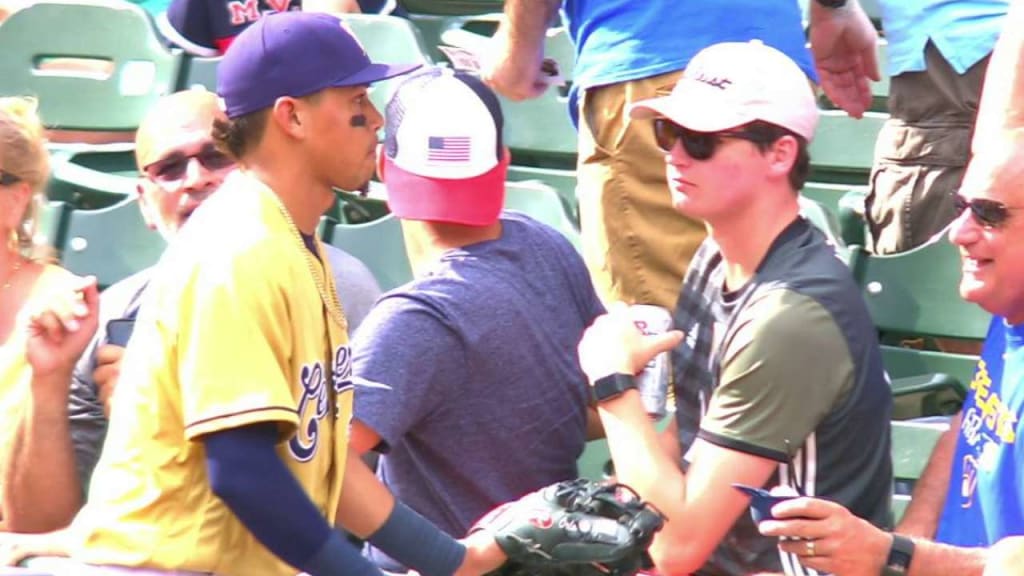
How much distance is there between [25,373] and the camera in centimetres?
388

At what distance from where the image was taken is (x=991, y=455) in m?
3.26

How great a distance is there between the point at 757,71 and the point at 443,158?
601 mm

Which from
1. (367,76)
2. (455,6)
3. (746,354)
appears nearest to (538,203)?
(746,354)

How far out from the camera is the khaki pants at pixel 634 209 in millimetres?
4273

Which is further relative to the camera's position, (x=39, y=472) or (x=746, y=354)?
(x=39, y=472)

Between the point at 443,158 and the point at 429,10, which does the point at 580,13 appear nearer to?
the point at 443,158

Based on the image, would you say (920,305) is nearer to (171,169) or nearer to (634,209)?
(634,209)

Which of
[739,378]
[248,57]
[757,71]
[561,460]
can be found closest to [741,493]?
[739,378]

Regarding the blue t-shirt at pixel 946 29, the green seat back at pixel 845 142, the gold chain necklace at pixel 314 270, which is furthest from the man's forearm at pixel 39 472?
the green seat back at pixel 845 142

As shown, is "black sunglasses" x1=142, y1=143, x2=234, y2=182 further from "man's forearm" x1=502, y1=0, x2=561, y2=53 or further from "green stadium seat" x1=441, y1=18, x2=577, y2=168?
"green stadium seat" x1=441, y1=18, x2=577, y2=168

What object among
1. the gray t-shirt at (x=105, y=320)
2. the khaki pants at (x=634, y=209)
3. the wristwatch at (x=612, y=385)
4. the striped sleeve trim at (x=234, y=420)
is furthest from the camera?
the khaki pants at (x=634, y=209)

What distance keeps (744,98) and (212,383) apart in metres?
1.27

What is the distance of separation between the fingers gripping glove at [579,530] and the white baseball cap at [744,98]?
2.40ft

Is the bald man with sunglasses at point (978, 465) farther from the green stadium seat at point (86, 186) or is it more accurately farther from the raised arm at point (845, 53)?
the green stadium seat at point (86, 186)
